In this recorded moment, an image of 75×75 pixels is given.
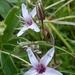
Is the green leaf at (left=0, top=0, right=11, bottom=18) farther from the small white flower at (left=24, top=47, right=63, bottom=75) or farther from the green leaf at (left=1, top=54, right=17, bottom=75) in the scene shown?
the small white flower at (left=24, top=47, right=63, bottom=75)

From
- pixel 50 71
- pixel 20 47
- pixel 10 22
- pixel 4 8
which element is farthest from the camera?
pixel 4 8

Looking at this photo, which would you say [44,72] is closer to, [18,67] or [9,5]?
[18,67]

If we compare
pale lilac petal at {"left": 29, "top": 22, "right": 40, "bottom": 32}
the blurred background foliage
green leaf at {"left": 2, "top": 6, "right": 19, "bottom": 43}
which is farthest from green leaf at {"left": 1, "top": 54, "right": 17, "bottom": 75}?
pale lilac petal at {"left": 29, "top": 22, "right": 40, "bottom": 32}

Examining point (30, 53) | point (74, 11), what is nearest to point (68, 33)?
point (74, 11)

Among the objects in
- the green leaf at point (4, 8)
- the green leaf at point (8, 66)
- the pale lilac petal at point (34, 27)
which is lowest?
the green leaf at point (8, 66)

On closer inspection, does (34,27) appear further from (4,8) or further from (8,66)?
(4,8)

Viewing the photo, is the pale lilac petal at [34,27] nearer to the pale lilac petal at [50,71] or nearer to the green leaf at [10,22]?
the pale lilac petal at [50,71]

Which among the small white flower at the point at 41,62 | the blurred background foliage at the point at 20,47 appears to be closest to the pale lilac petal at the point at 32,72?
the small white flower at the point at 41,62

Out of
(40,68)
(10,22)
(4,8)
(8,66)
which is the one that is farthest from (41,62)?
(4,8)
